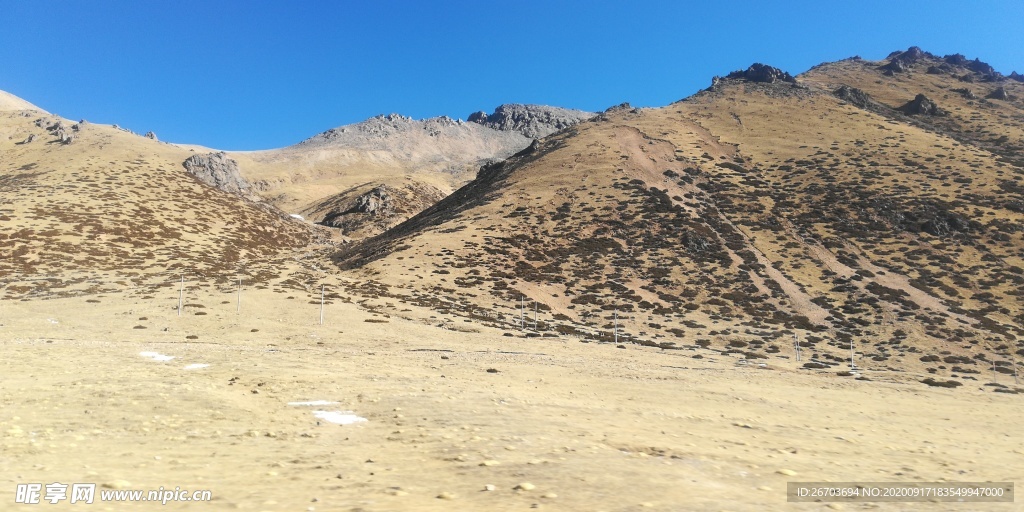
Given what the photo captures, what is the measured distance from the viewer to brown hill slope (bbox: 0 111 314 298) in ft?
156

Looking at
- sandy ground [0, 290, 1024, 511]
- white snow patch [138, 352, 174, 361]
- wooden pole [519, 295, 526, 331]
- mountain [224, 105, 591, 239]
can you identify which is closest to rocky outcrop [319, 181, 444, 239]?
mountain [224, 105, 591, 239]

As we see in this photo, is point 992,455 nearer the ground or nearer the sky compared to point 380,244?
nearer the ground

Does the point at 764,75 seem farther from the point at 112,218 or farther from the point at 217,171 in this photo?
the point at 112,218

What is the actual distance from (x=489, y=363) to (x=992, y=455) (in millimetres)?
17434

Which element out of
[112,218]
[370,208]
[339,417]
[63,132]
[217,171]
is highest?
[63,132]

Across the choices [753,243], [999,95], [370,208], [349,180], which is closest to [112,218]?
[370,208]

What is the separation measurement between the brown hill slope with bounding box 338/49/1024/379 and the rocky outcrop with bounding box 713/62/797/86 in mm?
33606

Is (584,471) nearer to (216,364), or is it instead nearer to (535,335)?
(216,364)

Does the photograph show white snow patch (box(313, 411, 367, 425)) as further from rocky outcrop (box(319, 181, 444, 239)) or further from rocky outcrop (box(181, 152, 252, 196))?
rocky outcrop (box(181, 152, 252, 196))

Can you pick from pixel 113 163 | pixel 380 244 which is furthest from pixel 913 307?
pixel 113 163

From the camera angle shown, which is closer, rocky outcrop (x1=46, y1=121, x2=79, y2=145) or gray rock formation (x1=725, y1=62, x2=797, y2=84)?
rocky outcrop (x1=46, y1=121, x2=79, y2=145)

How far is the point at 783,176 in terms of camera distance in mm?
77250

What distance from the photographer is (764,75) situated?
435 ft

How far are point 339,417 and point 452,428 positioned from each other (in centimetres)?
302
